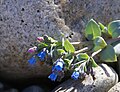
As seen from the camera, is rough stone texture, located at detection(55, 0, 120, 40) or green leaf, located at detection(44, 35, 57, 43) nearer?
green leaf, located at detection(44, 35, 57, 43)

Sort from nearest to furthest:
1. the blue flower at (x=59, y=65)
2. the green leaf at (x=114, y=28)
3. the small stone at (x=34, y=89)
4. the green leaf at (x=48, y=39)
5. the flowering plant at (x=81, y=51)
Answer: the blue flower at (x=59, y=65)
the flowering plant at (x=81, y=51)
the green leaf at (x=48, y=39)
the green leaf at (x=114, y=28)
the small stone at (x=34, y=89)

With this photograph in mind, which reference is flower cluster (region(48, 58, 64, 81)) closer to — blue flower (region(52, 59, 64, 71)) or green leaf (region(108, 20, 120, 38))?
blue flower (region(52, 59, 64, 71))

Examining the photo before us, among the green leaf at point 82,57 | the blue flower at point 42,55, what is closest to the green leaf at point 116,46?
the green leaf at point 82,57

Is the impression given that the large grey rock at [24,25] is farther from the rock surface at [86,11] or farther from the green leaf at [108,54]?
the green leaf at [108,54]

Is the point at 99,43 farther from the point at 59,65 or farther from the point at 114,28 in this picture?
the point at 59,65

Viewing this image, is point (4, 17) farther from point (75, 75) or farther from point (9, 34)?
point (75, 75)

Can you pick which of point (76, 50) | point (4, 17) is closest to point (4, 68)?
point (4, 17)

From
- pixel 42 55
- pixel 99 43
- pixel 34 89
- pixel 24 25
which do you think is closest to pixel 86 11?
pixel 99 43

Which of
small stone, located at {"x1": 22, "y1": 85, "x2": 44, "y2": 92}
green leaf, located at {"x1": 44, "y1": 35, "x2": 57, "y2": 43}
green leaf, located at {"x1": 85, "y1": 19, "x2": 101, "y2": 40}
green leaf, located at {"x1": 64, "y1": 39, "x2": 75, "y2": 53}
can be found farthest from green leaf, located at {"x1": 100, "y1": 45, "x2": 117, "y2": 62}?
small stone, located at {"x1": 22, "y1": 85, "x2": 44, "y2": 92}
